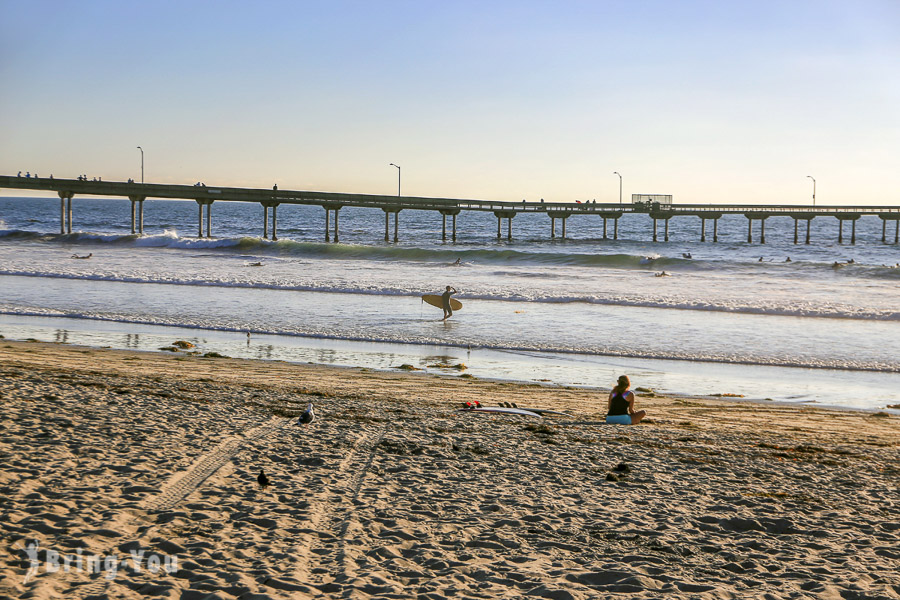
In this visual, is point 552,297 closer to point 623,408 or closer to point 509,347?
point 509,347

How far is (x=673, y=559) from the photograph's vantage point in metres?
5.77

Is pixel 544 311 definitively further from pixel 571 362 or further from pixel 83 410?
pixel 83 410

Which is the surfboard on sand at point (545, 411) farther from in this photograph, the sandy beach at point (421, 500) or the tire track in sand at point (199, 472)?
the tire track in sand at point (199, 472)

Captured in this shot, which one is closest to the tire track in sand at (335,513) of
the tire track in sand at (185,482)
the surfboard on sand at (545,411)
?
the tire track in sand at (185,482)

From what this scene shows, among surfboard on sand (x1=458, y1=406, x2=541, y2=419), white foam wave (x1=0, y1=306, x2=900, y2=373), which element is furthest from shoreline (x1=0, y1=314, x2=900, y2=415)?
surfboard on sand (x1=458, y1=406, x2=541, y2=419)

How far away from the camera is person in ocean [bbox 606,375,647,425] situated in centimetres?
1029

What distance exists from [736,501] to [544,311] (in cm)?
1789

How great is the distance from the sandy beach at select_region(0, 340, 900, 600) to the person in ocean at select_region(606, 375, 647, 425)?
0.23 m

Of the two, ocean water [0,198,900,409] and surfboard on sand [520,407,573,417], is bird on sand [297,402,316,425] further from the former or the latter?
ocean water [0,198,900,409]

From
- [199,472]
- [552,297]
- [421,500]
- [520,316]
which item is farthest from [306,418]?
[552,297]

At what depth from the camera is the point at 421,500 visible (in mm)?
6824

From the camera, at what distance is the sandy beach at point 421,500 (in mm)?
5234

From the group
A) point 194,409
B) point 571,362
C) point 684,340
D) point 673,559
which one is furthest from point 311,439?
point 684,340

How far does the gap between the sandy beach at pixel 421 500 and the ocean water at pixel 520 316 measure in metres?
4.63
